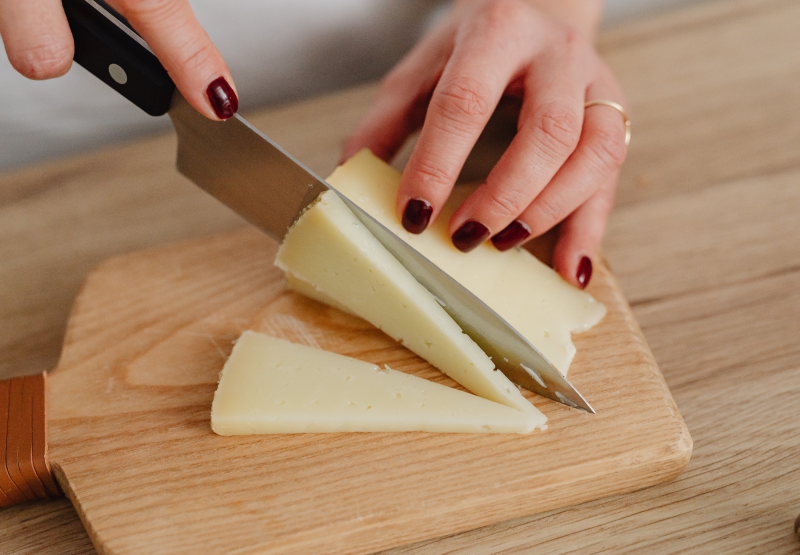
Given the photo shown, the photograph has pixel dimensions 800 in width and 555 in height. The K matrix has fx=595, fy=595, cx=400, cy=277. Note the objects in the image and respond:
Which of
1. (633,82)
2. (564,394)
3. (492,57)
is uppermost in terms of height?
(492,57)

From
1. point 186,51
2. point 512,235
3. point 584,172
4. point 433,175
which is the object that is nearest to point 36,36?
point 186,51

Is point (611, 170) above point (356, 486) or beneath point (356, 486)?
above

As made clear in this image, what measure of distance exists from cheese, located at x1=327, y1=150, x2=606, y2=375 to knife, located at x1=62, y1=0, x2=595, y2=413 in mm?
67

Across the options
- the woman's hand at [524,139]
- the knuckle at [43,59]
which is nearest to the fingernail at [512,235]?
the woman's hand at [524,139]

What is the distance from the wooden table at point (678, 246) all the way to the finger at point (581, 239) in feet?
0.73

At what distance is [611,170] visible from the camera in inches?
63.7

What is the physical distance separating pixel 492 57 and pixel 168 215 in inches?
47.7

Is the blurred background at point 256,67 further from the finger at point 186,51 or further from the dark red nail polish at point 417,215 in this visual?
the dark red nail polish at point 417,215

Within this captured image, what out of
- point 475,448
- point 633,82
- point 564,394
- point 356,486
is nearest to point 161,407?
point 356,486

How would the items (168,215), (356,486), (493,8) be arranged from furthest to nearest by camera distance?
1. (168,215)
2. (493,8)
3. (356,486)

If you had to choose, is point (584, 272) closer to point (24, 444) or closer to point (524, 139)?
point (524, 139)

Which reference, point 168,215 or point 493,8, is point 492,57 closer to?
point 493,8

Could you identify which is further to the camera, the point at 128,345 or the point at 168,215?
the point at 168,215

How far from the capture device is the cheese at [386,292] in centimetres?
141
